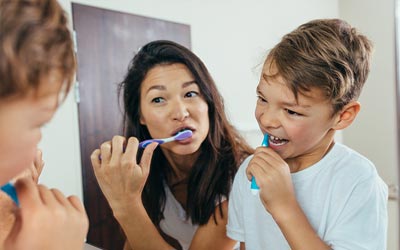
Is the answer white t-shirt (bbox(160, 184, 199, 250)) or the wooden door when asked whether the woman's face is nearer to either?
white t-shirt (bbox(160, 184, 199, 250))

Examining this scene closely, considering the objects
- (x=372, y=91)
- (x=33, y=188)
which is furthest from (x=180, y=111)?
(x=372, y=91)

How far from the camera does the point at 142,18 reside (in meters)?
1.06

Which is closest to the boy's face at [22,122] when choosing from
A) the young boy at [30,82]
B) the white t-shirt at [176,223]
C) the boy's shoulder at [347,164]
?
the young boy at [30,82]

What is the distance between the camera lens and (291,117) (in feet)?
1.63

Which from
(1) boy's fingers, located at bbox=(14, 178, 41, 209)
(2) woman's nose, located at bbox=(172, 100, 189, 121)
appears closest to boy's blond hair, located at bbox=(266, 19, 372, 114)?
(2) woman's nose, located at bbox=(172, 100, 189, 121)

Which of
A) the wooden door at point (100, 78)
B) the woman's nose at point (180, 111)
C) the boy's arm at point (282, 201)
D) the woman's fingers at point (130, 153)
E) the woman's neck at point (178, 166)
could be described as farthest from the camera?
the wooden door at point (100, 78)

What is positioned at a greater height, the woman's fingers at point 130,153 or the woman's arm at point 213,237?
the woman's fingers at point 130,153

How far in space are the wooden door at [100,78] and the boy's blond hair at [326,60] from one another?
0.61 metres

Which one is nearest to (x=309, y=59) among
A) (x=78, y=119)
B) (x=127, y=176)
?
(x=127, y=176)

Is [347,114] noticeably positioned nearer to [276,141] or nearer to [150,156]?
[276,141]

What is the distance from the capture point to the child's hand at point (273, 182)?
476 millimetres

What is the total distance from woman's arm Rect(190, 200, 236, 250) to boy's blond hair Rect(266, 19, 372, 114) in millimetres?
305

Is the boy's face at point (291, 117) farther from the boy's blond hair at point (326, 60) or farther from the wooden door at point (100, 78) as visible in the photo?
the wooden door at point (100, 78)

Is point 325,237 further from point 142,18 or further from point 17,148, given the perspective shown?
point 142,18
